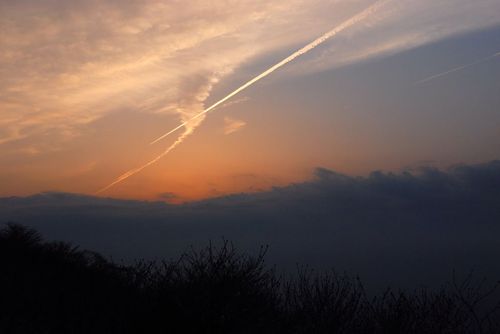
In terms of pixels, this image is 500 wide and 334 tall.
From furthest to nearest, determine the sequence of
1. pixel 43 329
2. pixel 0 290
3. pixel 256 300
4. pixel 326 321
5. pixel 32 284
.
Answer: pixel 32 284 → pixel 0 290 → pixel 326 321 → pixel 256 300 → pixel 43 329

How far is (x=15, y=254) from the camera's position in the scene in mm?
37219

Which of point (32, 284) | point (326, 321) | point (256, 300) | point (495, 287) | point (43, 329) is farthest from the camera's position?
point (32, 284)

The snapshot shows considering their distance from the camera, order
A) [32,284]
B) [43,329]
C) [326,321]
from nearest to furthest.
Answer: [43,329] < [326,321] < [32,284]

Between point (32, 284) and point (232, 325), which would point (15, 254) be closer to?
point (32, 284)

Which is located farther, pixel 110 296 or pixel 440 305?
pixel 110 296

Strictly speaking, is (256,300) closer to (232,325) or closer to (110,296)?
(232,325)

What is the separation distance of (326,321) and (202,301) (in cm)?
468

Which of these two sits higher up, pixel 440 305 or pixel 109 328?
pixel 109 328

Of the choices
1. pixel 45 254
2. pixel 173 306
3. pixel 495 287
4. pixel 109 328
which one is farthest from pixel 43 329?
pixel 45 254

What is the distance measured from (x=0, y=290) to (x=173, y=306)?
25.0ft

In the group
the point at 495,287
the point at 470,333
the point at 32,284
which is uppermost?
the point at 32,284

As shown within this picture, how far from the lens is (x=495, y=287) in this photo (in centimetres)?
1528

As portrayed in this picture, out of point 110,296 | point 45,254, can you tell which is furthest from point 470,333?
point 45,254

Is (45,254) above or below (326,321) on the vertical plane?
above
